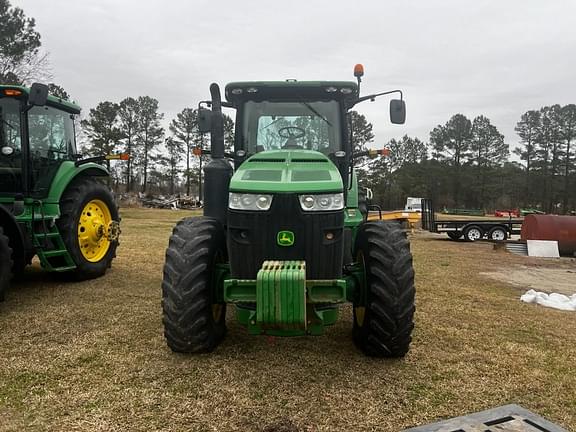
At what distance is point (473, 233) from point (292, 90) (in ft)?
47.3

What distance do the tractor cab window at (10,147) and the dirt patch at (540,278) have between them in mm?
7509

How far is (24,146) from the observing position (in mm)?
5480

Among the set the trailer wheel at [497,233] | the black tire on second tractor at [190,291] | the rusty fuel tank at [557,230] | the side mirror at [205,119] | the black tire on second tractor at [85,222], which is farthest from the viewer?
the trailer wheel at [497,233]

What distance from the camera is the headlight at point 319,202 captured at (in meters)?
3.18

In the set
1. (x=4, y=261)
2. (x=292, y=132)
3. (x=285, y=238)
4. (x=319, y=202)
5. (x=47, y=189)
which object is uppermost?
(x=292, y=132)

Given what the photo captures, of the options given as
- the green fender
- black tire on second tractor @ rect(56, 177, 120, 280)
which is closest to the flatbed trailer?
black tire on second tractor @ rect(56, 177, 120, 280)

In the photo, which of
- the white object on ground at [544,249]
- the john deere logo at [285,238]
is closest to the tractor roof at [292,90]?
the john deere logo at [285,238]

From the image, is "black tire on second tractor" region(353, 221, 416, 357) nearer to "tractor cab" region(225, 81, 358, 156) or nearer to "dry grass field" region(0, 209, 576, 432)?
"dry grass field" region(0, 209, 576, 432)

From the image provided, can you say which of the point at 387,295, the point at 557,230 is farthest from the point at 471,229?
the point at 387,295

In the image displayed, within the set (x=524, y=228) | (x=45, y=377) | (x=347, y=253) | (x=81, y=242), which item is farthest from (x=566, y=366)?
(x=524, y=228)

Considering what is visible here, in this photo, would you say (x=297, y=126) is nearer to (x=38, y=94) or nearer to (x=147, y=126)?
(x=38, y=94)

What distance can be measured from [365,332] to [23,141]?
15.4 feet

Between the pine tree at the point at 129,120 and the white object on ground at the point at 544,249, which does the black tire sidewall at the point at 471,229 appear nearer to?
the white object on ground at the point at 544,249

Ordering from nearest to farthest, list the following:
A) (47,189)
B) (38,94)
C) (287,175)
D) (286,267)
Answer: (286,267) → (287,175) → (38,94) → (47,189)
